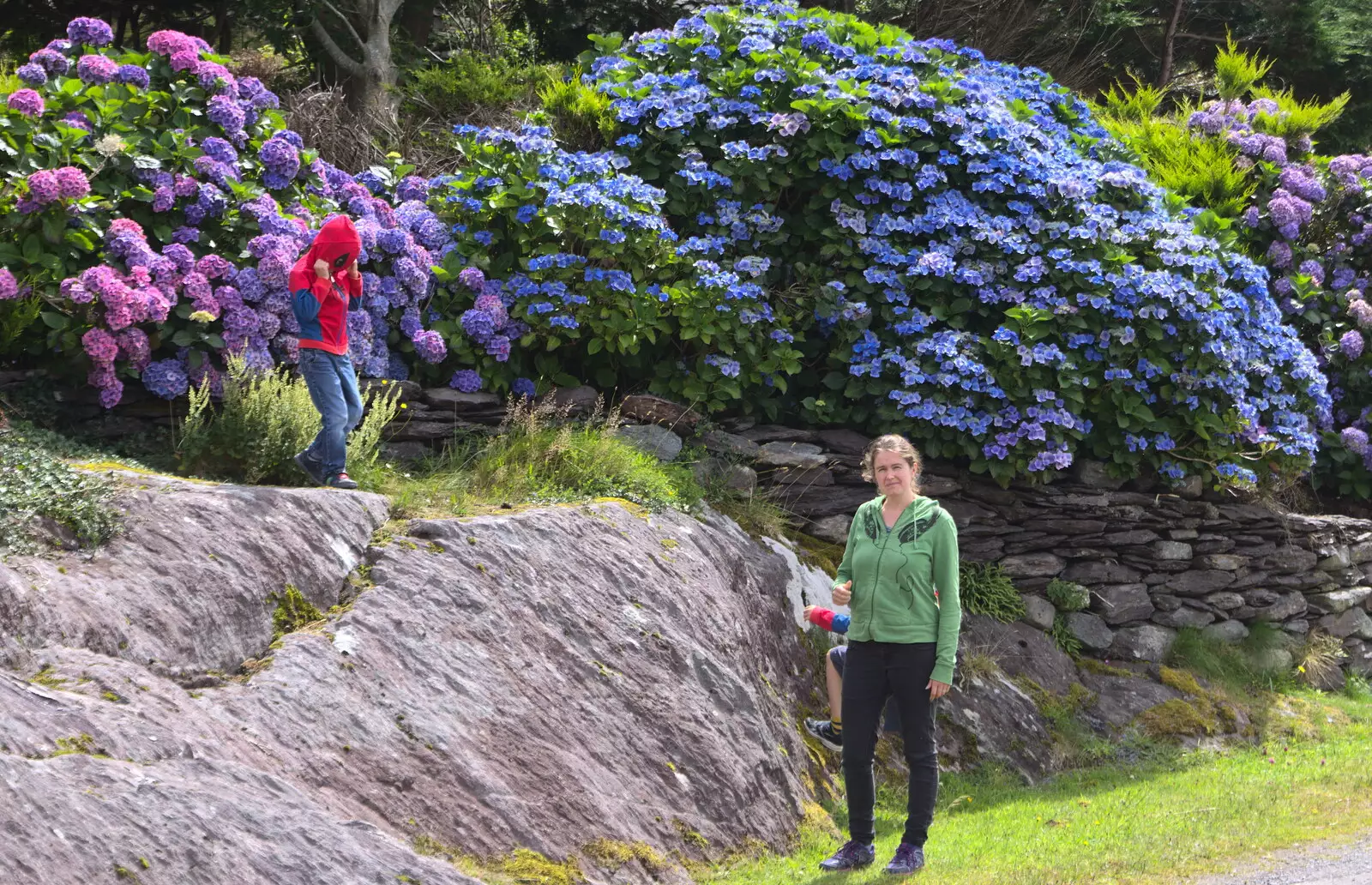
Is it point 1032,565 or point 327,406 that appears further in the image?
point 1032,565

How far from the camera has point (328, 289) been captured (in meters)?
5.46

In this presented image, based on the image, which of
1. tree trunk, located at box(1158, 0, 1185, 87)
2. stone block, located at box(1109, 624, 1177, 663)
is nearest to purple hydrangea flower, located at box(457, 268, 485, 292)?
stone block, located at box(1109, 624, 1177, 663)

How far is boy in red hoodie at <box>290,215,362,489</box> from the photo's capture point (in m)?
5.40

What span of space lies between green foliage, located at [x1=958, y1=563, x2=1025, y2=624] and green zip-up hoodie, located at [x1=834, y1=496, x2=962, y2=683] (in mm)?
3071

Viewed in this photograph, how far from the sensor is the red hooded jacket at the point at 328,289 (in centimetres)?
539

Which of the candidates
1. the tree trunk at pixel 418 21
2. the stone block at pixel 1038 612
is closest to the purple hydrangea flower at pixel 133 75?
the tree trunk at pixel 418 21

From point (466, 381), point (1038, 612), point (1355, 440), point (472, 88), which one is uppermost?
point (472, 88)

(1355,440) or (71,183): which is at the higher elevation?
(71,183)

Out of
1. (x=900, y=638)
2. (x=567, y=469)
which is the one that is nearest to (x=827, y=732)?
(x=900, y=638)

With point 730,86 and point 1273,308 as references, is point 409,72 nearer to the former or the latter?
point 730,86

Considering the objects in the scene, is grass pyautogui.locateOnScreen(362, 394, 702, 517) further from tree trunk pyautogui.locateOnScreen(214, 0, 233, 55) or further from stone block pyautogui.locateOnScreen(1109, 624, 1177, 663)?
tree trunk pyautogui.locateOnScreen(214, 0, 233, 55)

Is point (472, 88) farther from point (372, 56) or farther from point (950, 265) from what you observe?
point (950, 265)

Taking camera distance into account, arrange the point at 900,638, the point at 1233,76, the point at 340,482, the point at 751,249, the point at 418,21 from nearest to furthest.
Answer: the point at 900,638 < the point at 340,482 < the point at 751,249 < the point at 1233,76 < the point at 418,21

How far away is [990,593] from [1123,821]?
2180 millimetres
